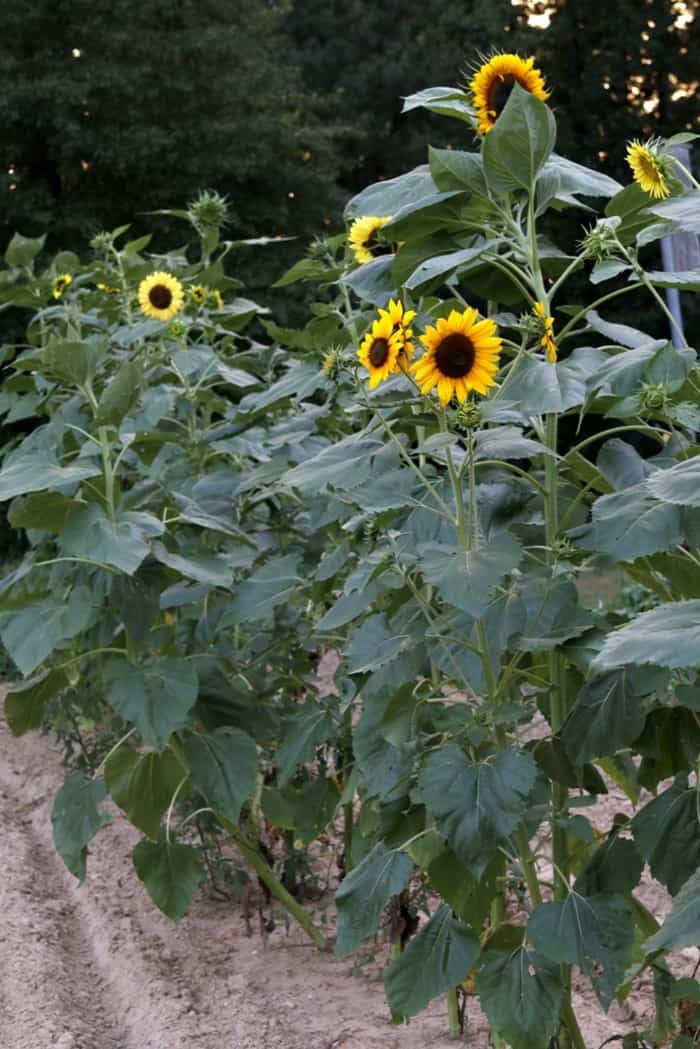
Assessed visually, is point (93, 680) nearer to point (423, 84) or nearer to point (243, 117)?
point (243, 117)

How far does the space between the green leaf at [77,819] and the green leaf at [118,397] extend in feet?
2.55

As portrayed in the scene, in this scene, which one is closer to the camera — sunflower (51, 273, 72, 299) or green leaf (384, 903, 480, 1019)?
green leaf (384, 903, 480, 1019)

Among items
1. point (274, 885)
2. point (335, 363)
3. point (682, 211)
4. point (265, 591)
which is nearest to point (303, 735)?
point (265, 591)

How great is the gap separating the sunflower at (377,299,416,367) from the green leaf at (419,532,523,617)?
271mm

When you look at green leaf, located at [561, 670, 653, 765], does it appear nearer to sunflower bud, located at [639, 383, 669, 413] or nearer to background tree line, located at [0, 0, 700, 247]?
sunflower bud, located at [639, 383, 669, 413]

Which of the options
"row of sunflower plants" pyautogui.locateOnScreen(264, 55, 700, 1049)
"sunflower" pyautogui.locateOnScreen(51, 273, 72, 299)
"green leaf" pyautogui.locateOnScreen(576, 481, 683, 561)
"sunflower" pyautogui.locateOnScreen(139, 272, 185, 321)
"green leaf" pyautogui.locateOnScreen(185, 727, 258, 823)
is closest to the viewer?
"green leaf" pyautogui.locateOnScreen(576, 481, 683, 561)

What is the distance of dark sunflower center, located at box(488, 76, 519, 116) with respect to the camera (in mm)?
2131

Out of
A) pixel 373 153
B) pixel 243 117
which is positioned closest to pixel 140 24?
pixel 243 117

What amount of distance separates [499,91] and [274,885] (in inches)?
73.7

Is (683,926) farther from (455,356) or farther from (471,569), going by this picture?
(455,356)

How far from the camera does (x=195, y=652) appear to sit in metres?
3.18

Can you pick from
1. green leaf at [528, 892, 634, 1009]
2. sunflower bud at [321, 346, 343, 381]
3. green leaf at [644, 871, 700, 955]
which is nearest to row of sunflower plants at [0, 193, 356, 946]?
sunflower bud at [321, 346, 343, 381]

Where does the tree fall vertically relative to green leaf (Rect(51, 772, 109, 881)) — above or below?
below

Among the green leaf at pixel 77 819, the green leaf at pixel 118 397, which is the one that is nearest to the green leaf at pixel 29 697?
the green leaf at pixel 77 819
